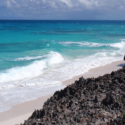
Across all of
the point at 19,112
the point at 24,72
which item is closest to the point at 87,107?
the point at 19,112

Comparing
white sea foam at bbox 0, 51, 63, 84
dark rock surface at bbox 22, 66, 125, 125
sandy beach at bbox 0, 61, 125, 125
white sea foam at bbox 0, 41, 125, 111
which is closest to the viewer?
dark rock surface at bbox 22, 66, 125, 125

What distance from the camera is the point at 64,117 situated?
4336mm

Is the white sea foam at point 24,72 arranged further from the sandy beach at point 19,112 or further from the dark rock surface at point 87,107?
the dark rock surface at point 87,107

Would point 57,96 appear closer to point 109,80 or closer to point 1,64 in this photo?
point 109,80

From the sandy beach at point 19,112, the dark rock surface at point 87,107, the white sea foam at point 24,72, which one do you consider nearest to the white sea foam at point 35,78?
the white sea foam at point 24,72

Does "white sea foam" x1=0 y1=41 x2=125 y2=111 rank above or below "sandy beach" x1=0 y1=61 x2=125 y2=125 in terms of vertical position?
above

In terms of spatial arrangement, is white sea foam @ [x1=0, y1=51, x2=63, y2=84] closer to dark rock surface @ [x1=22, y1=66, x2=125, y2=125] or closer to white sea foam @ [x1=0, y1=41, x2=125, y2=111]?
white sea foam @ [x1=0, y1=41, x2=125, y2=111]

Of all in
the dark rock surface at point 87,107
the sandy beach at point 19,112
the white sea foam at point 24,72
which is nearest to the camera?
the dark rock surface at point 87,107

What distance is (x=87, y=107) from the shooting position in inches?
187

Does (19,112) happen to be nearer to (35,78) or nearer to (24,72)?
(35,78)

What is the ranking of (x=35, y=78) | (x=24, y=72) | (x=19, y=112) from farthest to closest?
(x=24, y=72) → (x=35, y=78) → (x=19, y=112)

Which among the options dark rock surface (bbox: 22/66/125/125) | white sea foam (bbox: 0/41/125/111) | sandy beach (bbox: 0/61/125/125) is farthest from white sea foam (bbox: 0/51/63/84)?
dark rock surface (bbox: 22/66/125/125)

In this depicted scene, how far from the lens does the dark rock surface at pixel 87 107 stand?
4.14 meters

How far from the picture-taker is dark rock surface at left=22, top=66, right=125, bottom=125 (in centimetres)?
414
